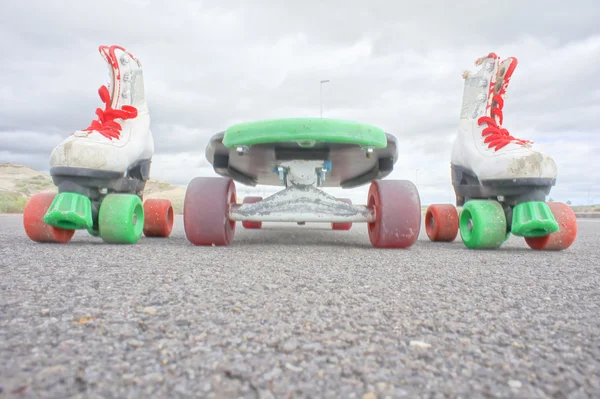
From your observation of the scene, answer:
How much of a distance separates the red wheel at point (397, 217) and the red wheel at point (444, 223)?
766 mm

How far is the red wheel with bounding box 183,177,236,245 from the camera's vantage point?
1.98 meters

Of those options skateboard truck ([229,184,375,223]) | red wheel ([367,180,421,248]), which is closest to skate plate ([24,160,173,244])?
skateboard truck ([229,184,375,223])

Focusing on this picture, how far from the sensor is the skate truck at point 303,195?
6.07 ft

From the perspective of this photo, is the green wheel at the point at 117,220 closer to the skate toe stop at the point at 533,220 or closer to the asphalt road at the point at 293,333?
the asphalt road at the point at 293,333

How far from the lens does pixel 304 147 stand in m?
2.15

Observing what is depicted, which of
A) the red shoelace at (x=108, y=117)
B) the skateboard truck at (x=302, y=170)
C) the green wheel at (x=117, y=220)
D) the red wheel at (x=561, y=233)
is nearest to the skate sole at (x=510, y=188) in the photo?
the red wheel at (x=561, y=233)

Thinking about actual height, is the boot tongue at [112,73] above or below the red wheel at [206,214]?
above

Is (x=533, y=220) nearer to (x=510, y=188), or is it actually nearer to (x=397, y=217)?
(x=510, y=188)

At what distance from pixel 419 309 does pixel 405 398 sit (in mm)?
396

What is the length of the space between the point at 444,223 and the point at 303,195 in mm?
1181

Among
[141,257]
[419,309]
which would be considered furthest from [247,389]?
[141,257]

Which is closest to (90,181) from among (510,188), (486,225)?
(486,225)

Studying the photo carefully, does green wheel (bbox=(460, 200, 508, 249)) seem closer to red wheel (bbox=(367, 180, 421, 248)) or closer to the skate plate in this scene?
red wheel (bbox=(367, 180, 421, 248))

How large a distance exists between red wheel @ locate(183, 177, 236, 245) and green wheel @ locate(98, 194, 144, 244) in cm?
34
